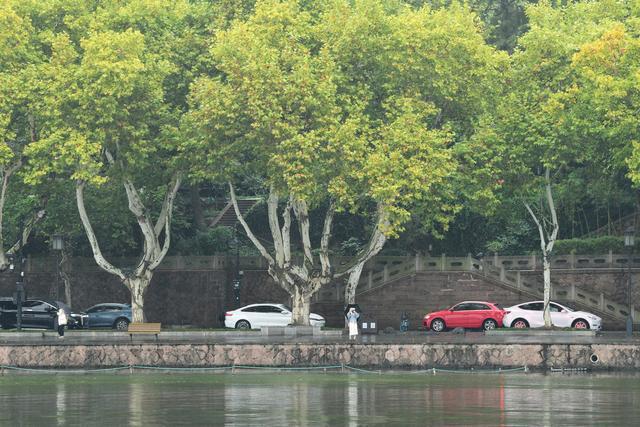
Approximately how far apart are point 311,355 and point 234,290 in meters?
20.9

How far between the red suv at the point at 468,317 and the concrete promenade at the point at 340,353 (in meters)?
10.5

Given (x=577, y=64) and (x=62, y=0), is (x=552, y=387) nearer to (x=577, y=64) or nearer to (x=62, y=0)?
(x=577, y=64)

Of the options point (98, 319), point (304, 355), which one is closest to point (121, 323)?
point (98, 319)

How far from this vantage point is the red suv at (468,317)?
70375mm

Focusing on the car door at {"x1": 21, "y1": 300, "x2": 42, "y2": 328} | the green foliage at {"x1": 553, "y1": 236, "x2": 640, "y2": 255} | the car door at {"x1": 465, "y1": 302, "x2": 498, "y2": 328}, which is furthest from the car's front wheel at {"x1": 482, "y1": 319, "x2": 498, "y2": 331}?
the car door at {"x1": 21, "y1": 300, "x2": 42, "y2": 328}

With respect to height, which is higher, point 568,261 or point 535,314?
point 568,261

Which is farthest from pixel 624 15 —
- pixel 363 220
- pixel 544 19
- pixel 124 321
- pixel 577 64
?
pixel 124 321

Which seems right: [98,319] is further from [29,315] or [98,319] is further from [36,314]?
[29,315]

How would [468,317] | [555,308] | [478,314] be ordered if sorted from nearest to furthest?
[555,308] → [478,314] → [468,317]

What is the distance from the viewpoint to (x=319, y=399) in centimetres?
4309

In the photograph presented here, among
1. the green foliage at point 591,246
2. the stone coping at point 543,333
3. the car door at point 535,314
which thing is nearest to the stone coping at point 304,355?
Answer: the stone coping at point 543,333

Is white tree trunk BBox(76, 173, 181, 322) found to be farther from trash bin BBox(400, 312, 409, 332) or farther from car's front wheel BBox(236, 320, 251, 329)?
trash bin BBox(400, 312, 409, 332)

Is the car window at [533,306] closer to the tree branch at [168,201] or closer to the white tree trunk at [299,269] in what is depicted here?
the white tree trunk at [299,269]

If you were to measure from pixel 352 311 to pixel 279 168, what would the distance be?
7013mm
